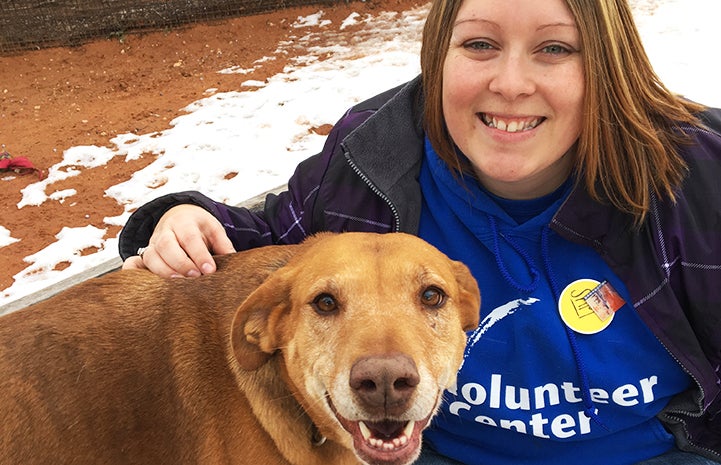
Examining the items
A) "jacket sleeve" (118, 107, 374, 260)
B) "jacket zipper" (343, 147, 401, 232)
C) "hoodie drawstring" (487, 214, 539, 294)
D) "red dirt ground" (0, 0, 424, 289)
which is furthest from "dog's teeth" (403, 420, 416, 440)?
"red dirt ground" (0, 0, 424, 289)

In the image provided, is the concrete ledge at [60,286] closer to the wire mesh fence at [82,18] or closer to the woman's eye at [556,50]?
the woman's eye at [556,50]

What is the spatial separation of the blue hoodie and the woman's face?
0.75ft

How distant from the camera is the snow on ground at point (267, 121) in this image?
5.58 meters

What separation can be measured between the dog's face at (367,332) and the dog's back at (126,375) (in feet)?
0.89

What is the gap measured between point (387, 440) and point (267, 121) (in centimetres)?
583

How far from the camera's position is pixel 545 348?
2463 mm

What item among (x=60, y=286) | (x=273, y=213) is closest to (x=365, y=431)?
(x=273, y=213)

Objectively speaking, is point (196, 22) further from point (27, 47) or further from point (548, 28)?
point (548, 28)

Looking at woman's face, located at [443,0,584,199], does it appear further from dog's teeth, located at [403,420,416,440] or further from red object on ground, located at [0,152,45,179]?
red object on ground, located at [0,152,45,179]

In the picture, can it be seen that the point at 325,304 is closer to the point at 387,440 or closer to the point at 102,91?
the point at 387,440

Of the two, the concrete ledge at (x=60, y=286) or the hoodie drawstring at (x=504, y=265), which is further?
the concrete ledge at (x=60, y=286)

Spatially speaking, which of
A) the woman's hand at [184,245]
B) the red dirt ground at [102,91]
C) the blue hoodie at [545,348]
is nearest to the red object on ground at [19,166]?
the red dirt ground at [102,91]

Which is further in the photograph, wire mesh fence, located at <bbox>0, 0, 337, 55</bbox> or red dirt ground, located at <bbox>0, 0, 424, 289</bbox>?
wire mesh fence, located at <bbox>0, 0, 337, 55</bbox>

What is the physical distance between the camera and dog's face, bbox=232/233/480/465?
1.84 meters
